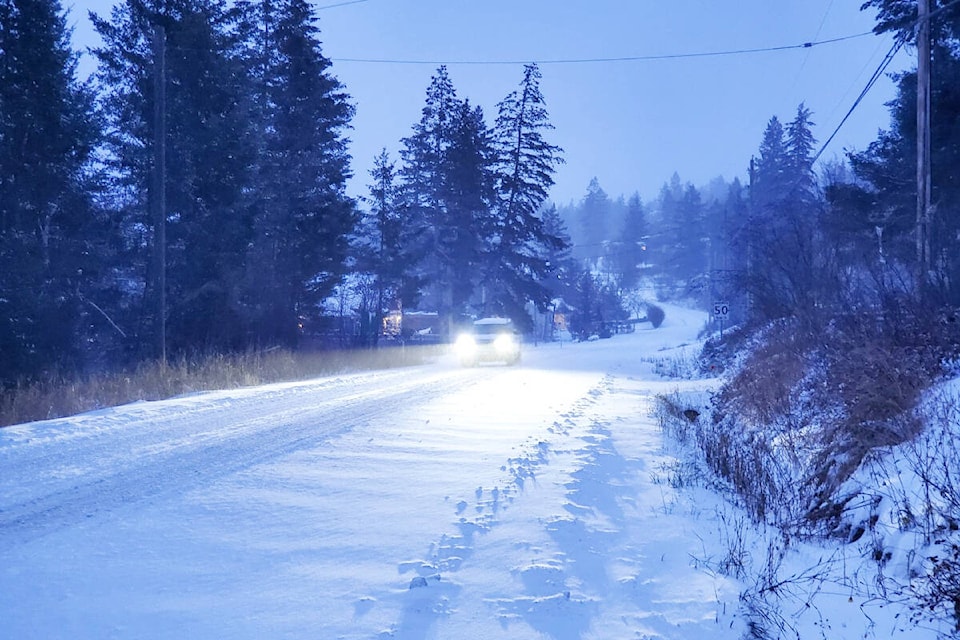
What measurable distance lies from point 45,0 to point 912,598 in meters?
29.5

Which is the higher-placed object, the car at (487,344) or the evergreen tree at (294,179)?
the evergreen tree at (294,179)

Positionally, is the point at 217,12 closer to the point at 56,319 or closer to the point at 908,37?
the point at 56,319

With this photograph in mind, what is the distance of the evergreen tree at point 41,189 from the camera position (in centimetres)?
2091

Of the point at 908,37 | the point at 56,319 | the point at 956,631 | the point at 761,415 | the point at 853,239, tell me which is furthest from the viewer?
the point at 56,319

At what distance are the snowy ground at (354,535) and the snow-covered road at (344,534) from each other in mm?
19

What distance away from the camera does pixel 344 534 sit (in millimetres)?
5098

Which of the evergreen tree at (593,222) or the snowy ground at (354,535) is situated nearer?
the snowy ground at (354,535)

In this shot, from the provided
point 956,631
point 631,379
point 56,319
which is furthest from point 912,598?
point 56,319

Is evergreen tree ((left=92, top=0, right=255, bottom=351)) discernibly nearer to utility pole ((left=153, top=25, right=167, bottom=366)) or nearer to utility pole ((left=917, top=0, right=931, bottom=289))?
utility pole ((left=153, top=25, right=167, bottom=366))

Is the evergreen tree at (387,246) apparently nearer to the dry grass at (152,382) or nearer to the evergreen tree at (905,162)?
the dry grass at (152,382)

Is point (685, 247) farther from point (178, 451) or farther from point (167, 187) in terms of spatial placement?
point (178, 451)

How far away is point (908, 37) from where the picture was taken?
15.3m

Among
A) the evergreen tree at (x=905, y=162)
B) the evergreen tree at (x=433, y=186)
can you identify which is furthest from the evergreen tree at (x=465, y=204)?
the evergreen tree at (x=905, y=162)

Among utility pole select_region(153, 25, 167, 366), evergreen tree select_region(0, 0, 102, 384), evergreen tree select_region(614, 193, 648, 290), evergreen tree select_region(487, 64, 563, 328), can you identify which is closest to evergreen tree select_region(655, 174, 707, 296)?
evergreen tree select_region(614, 193, 648, 290)
